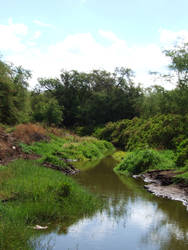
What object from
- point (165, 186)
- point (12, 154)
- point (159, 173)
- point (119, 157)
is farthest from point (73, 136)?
point (165, 186)

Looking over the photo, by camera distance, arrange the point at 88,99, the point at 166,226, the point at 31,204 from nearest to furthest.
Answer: the point at 31,204 < the point at 166,226 < the point at 88,99

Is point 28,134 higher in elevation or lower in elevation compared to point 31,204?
higher

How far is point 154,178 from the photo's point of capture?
14203 mm

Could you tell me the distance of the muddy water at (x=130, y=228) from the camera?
6551 millimetres

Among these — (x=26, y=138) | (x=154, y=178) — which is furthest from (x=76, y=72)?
(x=154, y=178)

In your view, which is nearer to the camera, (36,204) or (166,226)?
(36,204)

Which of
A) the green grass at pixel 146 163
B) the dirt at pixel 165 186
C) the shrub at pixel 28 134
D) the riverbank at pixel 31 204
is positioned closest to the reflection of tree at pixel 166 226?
the dirt at pixel 165 186

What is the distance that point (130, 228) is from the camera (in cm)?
762

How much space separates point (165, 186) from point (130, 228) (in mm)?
5373

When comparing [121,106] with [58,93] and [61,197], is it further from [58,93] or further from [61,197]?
[61,197]

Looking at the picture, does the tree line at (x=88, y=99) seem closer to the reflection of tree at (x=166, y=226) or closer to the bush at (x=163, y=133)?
the bush at (x=163, y=133)

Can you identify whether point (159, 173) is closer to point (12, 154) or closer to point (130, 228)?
point (130, 228)

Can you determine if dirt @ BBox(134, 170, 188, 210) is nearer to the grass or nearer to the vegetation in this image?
the vegetation

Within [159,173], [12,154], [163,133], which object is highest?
[163,133]
